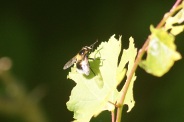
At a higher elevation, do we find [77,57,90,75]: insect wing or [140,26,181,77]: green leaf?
[77,57,90,75]: insect wing

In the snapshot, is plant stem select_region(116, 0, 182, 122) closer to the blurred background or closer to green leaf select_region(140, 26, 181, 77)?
green leaf select_region(140, 26, 181, 77)

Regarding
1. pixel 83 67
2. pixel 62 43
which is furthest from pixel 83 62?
pixel 62 43

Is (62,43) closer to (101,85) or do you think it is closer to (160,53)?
(101,85)

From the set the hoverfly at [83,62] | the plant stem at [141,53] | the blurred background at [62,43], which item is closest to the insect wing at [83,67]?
the hoverfly at [83,62]

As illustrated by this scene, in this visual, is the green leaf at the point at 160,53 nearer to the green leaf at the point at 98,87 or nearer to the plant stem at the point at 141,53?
the plant stem at the point at 141,53

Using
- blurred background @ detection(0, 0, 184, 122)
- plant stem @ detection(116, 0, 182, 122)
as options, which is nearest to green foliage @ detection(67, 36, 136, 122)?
plant stem @ detection(116, 0, 182, 122)

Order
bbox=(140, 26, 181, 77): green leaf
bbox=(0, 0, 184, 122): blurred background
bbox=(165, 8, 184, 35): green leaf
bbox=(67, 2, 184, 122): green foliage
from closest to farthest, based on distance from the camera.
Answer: bbox=(140, 26, 181, 77): green leaf < bbox=(165, 8, 184, 35): green leaf < bbox=(67, 2, 184, 122): green foliage < bbox=(0, 0, 184, 122): blurred background
